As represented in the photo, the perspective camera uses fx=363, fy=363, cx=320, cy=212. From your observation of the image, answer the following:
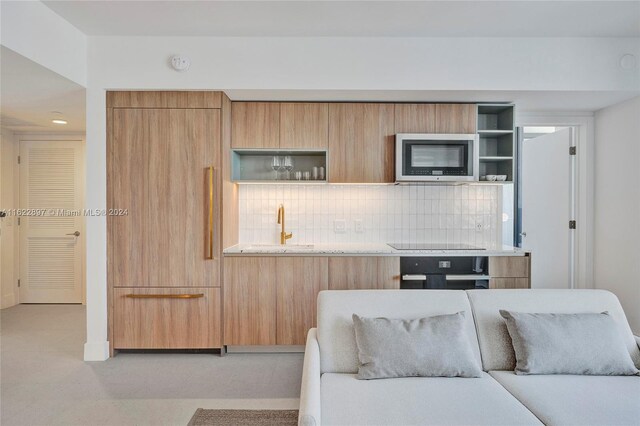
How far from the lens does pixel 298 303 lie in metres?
3.01

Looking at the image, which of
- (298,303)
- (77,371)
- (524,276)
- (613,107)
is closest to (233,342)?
(298,303)

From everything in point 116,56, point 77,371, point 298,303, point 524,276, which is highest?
point 116,56

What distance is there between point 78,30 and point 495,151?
147 inches

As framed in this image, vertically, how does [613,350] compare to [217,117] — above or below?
below

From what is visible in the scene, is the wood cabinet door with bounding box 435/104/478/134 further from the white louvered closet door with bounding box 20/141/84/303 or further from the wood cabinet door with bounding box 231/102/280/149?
the white louvered closet door with bounding box 20/141/84/303

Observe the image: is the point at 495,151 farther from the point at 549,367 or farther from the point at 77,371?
the point at 77,371

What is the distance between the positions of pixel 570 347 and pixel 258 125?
8.77 feet

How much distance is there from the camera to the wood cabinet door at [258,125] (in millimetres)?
3197

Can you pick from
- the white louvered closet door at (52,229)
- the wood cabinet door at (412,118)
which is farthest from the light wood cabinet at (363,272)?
the white louvered closet door at (52,229)

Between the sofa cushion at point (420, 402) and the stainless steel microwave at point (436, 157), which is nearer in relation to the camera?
the sofa cushion at point (420, 402)

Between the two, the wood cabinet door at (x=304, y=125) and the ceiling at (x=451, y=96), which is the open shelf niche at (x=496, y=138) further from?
the wood cabinet door at (x=304, y=125)

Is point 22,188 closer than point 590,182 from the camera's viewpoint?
No

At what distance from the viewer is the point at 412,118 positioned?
321cm

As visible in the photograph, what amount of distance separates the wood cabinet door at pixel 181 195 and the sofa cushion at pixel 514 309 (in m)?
2.01
